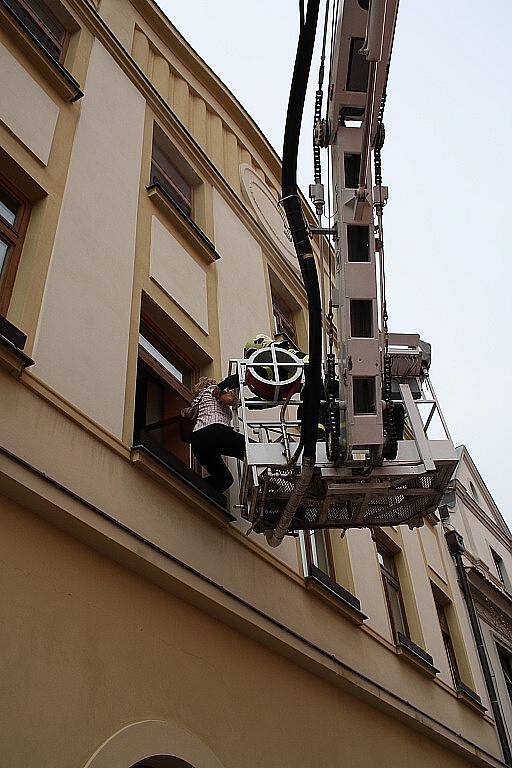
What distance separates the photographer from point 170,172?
10.2 meters

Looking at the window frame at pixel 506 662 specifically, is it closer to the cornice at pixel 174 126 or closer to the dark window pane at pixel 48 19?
the cornice at pixel 174 126

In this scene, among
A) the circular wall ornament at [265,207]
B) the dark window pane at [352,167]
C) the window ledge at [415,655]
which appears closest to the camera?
the dark window pane at [352,167]

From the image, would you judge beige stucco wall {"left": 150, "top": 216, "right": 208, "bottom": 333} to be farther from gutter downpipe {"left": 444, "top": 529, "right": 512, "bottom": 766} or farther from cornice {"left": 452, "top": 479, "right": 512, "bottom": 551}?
cornice {"left": 452, "top": 479, "right": 512, "bottom": 551}

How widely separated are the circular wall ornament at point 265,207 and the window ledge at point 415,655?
240 inches

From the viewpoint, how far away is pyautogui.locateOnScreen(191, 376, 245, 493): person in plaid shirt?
260 inches

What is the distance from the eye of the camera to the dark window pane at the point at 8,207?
20.6 feet

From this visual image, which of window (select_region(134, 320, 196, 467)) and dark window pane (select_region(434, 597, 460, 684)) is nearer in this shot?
window (select_region(134, 320, 196, 467))

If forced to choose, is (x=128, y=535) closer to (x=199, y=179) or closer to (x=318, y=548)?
(x=318, y=548)

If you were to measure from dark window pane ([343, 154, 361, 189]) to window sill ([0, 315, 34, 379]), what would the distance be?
292 cm

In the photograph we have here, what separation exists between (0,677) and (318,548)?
5.47 meters

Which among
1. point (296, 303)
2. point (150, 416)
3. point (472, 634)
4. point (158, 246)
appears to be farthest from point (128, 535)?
point (472, 634)

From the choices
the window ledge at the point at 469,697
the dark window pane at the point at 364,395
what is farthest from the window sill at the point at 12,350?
the window ledge at the point at 469,697

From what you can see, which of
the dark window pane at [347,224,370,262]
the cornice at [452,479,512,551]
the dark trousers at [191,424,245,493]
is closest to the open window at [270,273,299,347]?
the dark trousers at [191,424,245,493]

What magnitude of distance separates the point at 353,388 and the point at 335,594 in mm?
3246
